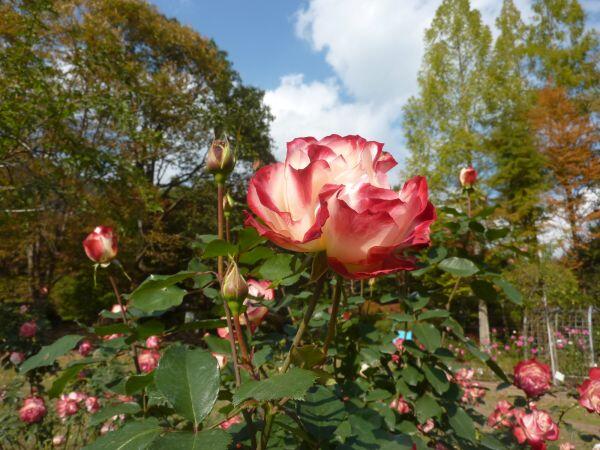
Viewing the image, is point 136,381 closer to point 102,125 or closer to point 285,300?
point 285,300

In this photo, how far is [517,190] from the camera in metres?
10.9

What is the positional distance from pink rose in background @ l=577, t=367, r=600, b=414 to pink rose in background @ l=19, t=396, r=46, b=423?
214 cm

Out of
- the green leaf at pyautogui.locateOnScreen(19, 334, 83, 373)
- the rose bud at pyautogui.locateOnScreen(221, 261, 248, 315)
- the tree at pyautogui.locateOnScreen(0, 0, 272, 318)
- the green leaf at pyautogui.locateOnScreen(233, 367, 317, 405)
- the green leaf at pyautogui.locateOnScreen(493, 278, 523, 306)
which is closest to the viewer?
the green leaf at pyautogui.locateOnScreen(233, 367, 317, 405)

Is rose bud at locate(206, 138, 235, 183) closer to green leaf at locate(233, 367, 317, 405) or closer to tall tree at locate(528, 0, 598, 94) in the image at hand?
green leaf at locate(233, 367, 317, 405)

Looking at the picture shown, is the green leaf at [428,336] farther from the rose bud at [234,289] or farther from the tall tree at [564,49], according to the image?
the tall tree at [564,49]

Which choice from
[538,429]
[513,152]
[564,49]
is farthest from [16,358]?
[564,49]

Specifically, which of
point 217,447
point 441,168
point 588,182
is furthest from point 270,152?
point 217,447

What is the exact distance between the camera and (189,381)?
0.42m

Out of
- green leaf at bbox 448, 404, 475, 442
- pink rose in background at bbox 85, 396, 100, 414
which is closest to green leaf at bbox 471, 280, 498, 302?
green leaf at bbox 448, 404, 475, 442

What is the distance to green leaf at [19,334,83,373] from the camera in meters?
0.73

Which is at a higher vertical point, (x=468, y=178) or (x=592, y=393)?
(x=468, y=178)

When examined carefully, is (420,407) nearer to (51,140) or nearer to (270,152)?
(51,140)

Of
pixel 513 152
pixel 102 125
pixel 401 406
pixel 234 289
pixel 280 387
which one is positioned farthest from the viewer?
pixel 513 152

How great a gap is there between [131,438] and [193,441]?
0.07 metres
